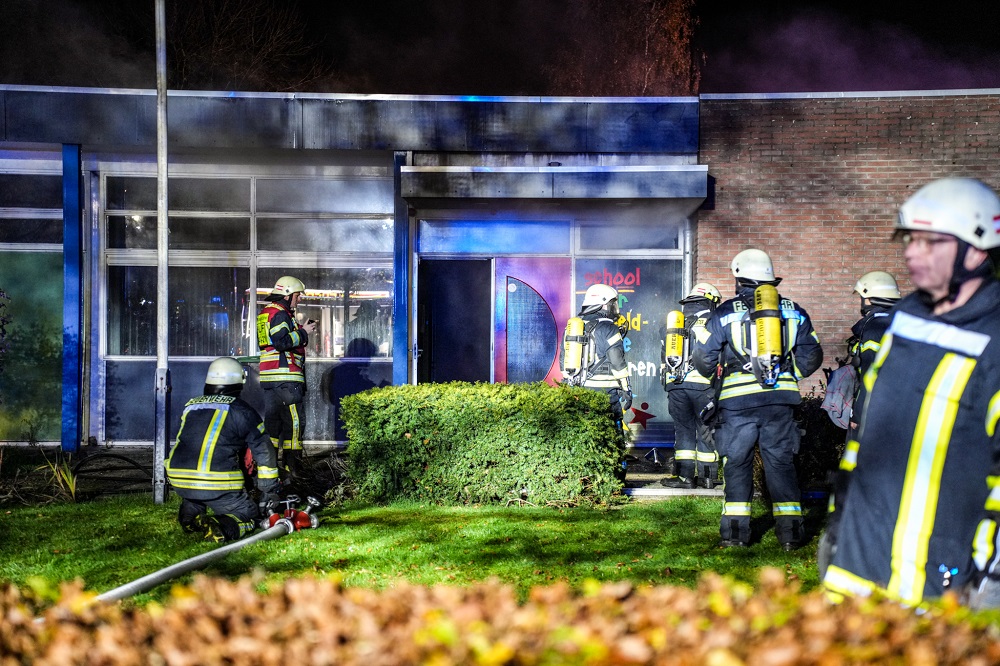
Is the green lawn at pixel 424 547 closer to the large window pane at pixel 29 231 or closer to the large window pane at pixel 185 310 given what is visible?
the large window pane at pixel 185 310

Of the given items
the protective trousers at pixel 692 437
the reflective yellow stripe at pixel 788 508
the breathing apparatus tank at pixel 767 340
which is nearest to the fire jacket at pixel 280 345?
the protective trousers at pixel 692 437

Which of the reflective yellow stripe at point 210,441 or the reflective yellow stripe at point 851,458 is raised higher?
the reflective yellow stripe at point 851,458

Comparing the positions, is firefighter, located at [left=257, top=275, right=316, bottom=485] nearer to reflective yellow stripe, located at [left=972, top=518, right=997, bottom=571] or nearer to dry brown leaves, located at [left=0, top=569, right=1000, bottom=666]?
dry brown leaves, located at [left=0, top=569, right=1000, bottom=666]

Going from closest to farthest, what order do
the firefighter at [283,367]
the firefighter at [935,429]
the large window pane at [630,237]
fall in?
the firefighter at [935,429], the firefighter at [283,367], the large window pane at [630,237]

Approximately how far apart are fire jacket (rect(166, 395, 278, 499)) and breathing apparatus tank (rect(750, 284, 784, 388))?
151 inches

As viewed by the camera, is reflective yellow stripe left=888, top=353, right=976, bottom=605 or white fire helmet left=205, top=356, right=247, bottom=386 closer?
reflective yellow stripe left=888, top=353, right=976, bottom=605

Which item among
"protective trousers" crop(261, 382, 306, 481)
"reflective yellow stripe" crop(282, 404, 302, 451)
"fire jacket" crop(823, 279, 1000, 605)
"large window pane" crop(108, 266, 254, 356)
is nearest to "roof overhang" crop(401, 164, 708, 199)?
"large window pane" crop(108, 266, 254, 356)

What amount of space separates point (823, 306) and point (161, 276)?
8.46 meters

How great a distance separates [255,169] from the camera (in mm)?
11438

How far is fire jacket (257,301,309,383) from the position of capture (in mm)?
8477

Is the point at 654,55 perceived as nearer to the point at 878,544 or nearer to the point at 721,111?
the point at 721,111

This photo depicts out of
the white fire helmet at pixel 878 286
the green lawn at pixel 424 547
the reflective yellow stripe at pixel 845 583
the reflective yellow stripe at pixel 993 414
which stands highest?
the white fire helmet at pixel 878 286

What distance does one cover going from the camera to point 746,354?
18.7ft

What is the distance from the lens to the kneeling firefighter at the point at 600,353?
8.65m
